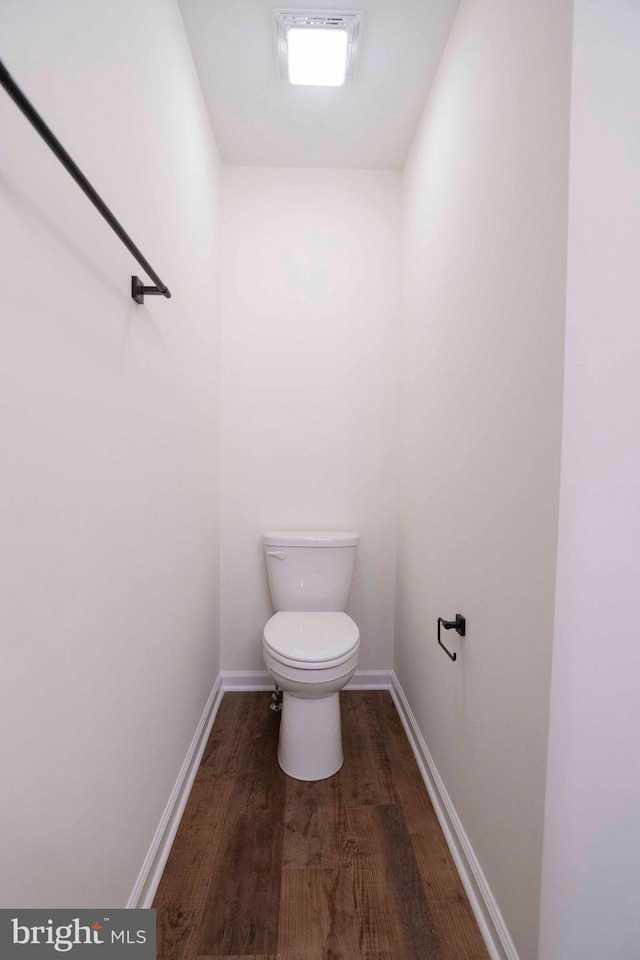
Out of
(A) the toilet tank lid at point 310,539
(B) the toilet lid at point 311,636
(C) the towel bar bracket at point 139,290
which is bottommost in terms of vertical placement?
(B) the toilet lid at point 311,636

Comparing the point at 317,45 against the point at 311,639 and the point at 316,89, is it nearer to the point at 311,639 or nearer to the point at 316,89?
the point at 316,89

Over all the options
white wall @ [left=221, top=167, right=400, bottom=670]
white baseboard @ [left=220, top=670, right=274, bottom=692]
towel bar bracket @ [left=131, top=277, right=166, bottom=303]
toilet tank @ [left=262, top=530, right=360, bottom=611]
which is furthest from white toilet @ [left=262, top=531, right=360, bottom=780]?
towel bar bracket @ [left=131, top=277, right=166, bottom=303]

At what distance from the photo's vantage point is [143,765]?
99 cm

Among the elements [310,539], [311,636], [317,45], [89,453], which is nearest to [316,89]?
[317,45]

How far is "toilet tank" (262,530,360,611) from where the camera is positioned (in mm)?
1776

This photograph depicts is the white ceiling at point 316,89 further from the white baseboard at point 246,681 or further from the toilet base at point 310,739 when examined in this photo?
the white baseboard at point 246,681

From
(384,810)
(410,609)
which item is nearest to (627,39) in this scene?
(410,609)

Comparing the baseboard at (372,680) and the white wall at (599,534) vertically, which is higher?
the white wall at (599,534)

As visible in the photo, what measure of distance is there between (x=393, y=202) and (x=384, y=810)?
2.45m

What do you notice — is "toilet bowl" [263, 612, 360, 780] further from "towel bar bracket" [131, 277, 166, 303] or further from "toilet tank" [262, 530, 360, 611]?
"towel bar bracket" [131, 277, 166, 303]

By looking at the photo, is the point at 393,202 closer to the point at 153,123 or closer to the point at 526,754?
the point at 153,123

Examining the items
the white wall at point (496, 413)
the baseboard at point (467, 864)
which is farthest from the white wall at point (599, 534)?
the baseboard at point (467, 864)

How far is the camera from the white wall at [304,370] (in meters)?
1.88

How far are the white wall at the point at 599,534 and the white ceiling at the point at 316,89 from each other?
87 centimetres
